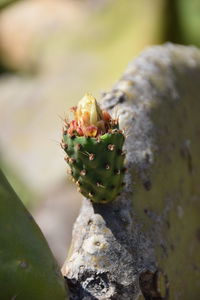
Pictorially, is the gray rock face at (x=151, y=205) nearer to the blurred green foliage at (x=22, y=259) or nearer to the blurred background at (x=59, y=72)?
the blurred green foliage at (x=22, y=259)

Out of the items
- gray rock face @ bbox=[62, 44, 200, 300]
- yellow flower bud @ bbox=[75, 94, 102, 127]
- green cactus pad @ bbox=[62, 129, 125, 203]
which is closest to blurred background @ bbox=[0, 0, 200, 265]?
gray rock face @ bbox=[62, 44, 200, 300]

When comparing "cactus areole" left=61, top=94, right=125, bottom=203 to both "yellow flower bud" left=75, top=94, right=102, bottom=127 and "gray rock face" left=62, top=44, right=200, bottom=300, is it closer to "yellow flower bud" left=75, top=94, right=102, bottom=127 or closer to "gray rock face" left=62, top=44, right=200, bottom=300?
→ "yellow flower bud" left=75, top=94, right=102, bottom=127

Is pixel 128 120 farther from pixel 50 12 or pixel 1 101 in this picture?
pixel 50 12

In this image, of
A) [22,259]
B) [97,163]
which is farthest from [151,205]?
[22,259]

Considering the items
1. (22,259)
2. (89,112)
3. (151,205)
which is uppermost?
(89,112)

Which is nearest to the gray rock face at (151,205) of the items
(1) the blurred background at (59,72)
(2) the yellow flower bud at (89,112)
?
(2) the yellow flower bud at (89,112)

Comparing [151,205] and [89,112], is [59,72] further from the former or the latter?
[89,112]

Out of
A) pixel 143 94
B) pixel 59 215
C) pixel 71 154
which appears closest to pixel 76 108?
pixel 71 154
